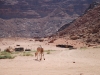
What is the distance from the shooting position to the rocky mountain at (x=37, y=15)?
13538 centimetres

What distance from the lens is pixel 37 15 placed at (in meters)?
166

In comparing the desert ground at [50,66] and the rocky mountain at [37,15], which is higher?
the rocky mountain at [37,15]

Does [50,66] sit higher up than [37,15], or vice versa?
[37,15]

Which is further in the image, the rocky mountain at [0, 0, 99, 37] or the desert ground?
the rocky mountain at [0, 0, 99, 37]

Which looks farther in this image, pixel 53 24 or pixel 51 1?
pixel 51 1

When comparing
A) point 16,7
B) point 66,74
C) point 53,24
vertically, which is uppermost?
point 16,7

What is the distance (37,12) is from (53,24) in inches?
1333

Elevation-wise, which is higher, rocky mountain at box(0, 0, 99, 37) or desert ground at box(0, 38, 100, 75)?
rocky mountain at box(0, 0, 99, 37)

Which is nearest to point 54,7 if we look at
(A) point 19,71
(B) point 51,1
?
(B) point 51,1

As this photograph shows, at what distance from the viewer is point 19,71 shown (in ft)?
38.6

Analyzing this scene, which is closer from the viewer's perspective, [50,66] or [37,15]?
[50,66]

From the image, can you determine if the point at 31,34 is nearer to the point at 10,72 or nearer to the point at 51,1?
the point at 51,1

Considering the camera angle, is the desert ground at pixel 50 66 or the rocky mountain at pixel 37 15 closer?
the desert ground at pixel 50 66

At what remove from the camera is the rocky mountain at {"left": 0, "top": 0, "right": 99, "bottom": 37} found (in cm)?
13538
